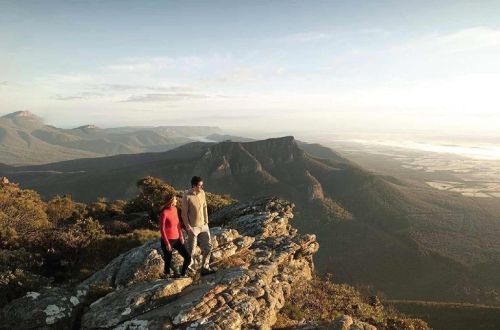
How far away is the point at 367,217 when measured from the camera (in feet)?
489

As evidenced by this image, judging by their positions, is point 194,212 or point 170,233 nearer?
point 170,233

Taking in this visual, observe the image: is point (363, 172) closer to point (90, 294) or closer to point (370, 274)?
point (370, 274)

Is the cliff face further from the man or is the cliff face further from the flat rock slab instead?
the man

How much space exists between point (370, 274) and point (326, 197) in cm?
6879

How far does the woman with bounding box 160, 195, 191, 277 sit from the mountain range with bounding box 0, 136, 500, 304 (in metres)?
86.0

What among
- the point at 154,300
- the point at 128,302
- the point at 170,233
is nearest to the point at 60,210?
the point at 170,233

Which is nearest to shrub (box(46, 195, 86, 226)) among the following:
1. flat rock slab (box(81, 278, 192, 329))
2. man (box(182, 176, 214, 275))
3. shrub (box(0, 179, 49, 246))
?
shrub (box(0, 179, 49, 246))

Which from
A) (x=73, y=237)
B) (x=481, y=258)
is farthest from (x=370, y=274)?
(x=73, y=237)

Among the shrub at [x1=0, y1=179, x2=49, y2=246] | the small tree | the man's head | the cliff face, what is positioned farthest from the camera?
the small tree

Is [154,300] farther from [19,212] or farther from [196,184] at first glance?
[19,212]

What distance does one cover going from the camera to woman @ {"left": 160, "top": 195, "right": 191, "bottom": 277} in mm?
12344

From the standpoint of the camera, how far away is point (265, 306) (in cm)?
1228

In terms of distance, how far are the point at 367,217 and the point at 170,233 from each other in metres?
147

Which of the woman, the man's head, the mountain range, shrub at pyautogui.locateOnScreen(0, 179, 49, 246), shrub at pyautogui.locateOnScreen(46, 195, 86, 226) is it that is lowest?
the mountain range
